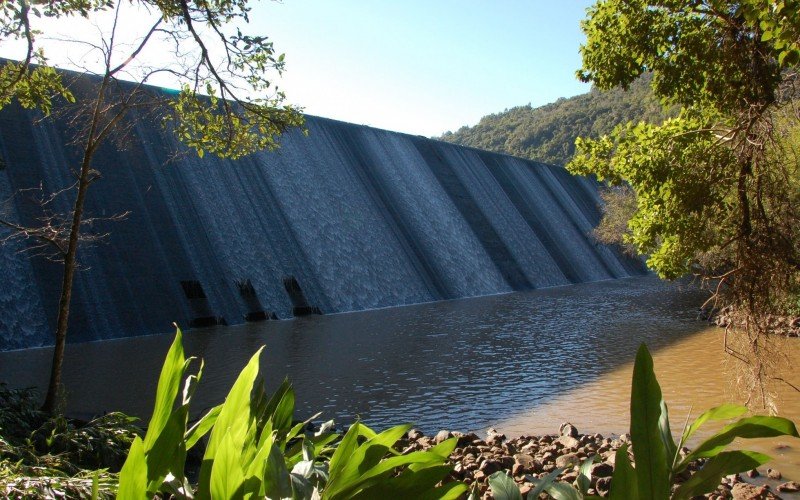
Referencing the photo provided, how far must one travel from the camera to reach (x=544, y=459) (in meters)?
5.14

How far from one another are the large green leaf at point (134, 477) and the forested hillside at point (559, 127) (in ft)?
248

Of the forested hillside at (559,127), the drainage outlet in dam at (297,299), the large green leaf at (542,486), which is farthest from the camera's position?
the forested hillside at (559,127)

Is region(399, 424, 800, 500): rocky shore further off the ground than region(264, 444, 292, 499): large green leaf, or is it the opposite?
region(264, 444, 292, 499): large green leaf

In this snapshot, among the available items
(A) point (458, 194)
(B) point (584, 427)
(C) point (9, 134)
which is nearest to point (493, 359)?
(B) point (584, 427)

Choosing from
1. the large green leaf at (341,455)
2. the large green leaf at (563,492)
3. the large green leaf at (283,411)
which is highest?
the large green leaf at (283,411)

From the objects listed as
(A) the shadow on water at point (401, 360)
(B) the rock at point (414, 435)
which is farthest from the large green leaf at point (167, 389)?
(A) the shadow on water at point (401, 360)

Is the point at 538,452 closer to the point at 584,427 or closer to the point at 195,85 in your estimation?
the point at 584,427

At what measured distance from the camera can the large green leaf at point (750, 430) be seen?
39.9 inches

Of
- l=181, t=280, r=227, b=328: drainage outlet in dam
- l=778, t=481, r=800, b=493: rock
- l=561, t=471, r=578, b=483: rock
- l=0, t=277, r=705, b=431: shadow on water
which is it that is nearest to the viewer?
l=561, t=471, r=578, b=483: rock

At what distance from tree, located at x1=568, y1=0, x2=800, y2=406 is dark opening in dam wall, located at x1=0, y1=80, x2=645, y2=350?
5267 mm

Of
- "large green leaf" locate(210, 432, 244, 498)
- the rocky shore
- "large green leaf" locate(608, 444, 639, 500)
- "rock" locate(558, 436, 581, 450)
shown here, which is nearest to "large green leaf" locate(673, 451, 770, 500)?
"large green leaf" locate(608, 444, 639, 500)

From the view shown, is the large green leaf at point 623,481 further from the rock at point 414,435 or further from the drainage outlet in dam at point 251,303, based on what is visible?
the drainage outlet in dam at point 251,303

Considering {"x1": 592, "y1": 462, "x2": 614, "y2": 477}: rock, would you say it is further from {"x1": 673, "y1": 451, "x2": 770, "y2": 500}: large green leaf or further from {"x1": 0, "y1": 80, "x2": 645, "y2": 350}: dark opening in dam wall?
{"x1": 0, "y1": 80, "x2": 645, "y2": 350}: dark opening in dam wall

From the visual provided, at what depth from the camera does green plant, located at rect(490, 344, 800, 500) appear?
96 centimetres
